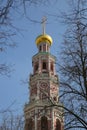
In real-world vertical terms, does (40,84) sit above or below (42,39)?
below

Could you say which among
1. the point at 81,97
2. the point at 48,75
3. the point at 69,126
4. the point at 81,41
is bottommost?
the point at 69,126

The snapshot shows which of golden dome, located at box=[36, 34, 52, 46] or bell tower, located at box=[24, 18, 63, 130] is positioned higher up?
golden dome, located at box=[36, 34, 52, 46]

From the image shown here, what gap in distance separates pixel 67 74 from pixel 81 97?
98 centimetres

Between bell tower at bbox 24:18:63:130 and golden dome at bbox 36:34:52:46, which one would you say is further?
golden dome at bbox 36:34:52:46

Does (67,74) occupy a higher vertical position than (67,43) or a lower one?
lower

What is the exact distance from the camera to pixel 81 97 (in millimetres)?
14039

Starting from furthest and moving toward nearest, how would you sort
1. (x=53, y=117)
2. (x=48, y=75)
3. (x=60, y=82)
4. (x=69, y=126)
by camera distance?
(x=48, y=75)
(x=53, y=117)
(x=60, y=82)
(x=69, y=126)

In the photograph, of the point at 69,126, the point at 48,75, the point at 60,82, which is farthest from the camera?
the point at 48,75

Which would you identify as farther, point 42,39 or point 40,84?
point 42,39

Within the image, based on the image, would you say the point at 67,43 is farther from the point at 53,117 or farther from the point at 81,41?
the point at 53,117

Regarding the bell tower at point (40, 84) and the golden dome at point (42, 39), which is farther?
the golden dome at point (42, 39)

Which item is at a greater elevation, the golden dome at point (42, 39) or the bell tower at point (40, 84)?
the golden dome at point (42, 39)

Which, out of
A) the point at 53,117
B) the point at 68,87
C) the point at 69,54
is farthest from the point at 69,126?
the point at 53,117

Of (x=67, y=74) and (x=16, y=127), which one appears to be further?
(x=16, y=127)
